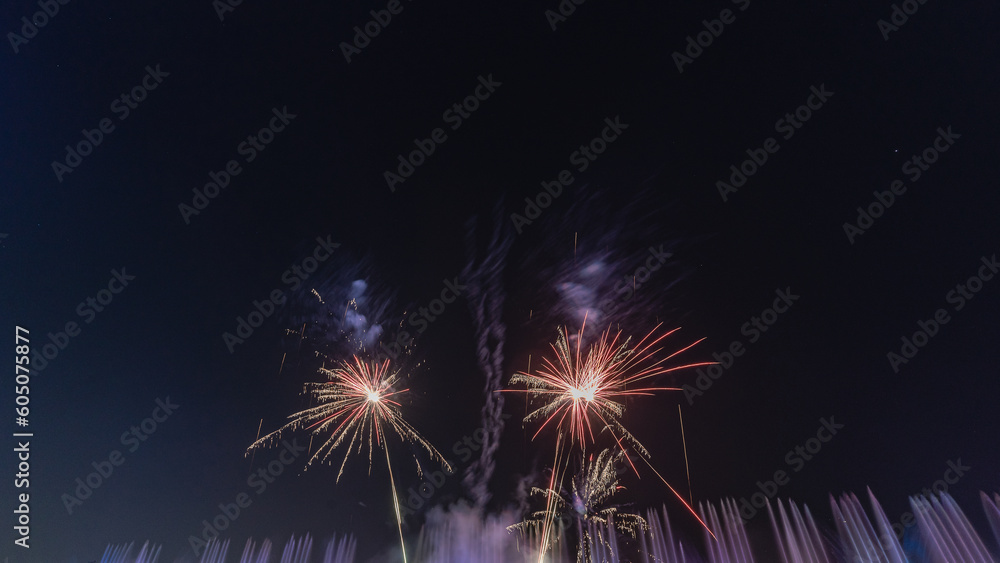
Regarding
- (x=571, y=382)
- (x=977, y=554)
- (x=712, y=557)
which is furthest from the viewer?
(x=712, y=557)

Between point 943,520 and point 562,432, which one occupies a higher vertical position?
point 562,432

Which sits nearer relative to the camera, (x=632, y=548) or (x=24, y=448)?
(x=24, y=448)

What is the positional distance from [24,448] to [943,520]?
47.3 meters

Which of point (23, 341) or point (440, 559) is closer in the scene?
point (23, 341)

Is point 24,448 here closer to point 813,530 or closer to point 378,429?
point 378,429

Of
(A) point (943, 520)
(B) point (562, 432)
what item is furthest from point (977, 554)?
(B) point (562, 432)

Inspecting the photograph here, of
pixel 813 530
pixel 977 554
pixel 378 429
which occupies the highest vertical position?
pixel 378 429

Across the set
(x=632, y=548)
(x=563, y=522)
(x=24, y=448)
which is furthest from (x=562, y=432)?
(x=24, y=448)

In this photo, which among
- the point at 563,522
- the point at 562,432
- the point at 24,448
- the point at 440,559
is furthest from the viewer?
the point at 440,559

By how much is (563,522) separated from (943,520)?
23.8 meters

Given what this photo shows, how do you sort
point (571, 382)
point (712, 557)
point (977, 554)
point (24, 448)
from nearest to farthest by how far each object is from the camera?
point (24, 448) < point (571, 382) < point (977, 554) < point (712, 557)

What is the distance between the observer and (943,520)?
27000 mm

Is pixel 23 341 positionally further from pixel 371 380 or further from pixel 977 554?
pixel 977 554

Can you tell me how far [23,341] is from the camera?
52.5 ft
